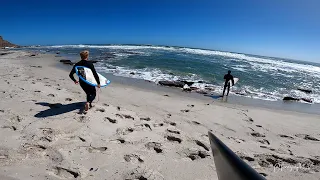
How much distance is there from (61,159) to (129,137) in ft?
4.53

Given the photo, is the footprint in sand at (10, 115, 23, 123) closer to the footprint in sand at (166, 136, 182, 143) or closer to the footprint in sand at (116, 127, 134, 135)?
the footprint in sand at (116, 127, 134, 135)

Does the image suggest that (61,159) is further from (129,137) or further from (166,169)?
(166,169)

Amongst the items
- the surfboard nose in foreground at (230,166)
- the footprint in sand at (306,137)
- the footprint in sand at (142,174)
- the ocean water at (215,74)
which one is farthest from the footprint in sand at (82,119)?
the ocean water at (215,74)

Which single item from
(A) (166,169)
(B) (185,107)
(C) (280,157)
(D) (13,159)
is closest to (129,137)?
(A) (166,169)

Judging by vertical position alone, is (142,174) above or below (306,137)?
above

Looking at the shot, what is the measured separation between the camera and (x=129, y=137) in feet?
14.2

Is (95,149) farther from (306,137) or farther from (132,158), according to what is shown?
(306,137)

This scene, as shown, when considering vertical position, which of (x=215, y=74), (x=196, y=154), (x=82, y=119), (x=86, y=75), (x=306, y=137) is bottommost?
(x=306, y=137)

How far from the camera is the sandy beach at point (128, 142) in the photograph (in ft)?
10.5

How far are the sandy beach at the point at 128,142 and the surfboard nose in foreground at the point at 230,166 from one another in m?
2.01

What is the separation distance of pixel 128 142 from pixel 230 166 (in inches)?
125

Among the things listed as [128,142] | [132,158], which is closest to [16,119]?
[128,142]

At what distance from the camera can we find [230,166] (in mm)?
1185

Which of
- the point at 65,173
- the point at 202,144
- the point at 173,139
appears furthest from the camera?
the point at 173,139
